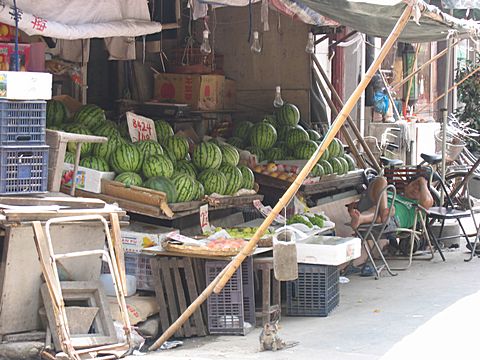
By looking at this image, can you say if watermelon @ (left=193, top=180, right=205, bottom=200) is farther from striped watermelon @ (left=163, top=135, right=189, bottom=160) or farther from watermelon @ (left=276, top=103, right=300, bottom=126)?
watermelon @ (left=276, top=103, right=300, bottom=126)

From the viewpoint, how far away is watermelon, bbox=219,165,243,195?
9.58 metres

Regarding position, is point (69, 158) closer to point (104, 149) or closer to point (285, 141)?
point (104, 149)

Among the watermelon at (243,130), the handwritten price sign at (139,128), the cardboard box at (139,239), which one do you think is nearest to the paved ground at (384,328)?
the cardboard box at (139,239)

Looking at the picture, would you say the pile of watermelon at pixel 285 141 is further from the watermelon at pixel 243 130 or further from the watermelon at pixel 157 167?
the watermelon at pixel 157 167

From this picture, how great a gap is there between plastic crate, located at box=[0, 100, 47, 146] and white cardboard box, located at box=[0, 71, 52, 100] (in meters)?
0.05

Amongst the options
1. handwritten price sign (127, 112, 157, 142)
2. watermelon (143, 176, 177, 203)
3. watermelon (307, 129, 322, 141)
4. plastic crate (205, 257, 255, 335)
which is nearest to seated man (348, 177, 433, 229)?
watermelon (307, 129, 322, 141)

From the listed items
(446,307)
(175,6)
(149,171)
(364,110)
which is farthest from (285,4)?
(364,110)

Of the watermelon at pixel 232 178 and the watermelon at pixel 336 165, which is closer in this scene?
the watermelon at pixel 232 178

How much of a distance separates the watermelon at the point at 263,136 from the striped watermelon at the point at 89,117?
8.26 feet

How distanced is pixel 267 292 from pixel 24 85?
2.81 m

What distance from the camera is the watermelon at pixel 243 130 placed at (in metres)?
11.6

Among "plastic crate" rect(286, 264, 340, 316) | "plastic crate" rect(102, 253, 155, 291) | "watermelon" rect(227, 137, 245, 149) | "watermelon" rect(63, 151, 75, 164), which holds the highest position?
"watermelon" rect(227, 137, 245, 149)

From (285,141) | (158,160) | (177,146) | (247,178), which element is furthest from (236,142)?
(158,160)

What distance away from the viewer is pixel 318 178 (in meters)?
11.1
